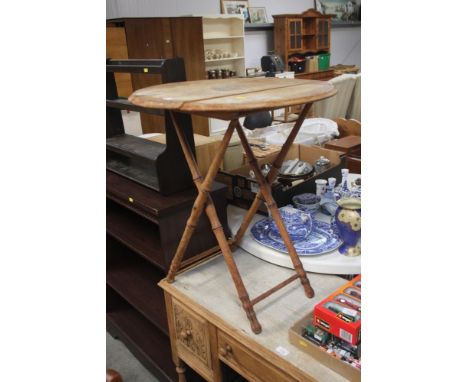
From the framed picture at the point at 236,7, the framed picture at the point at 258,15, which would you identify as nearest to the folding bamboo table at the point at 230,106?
the framed picture at the point at 236,7

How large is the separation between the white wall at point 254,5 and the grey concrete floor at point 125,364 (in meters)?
4.56

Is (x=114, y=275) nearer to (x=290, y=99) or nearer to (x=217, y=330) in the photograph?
(x=217, y=330)

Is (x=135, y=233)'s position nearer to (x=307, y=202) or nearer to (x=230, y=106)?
(x=307, y=202)

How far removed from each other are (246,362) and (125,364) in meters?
1.23

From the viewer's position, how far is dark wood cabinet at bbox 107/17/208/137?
16.4ft

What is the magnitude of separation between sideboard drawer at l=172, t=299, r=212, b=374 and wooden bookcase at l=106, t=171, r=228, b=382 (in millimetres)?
177

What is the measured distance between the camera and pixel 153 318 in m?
1.65

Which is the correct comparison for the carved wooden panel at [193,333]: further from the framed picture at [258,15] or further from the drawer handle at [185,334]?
the framed picture at [258,15]
